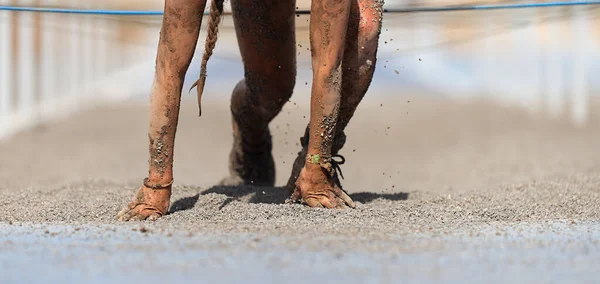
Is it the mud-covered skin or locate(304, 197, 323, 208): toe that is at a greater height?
the mud-covered skin

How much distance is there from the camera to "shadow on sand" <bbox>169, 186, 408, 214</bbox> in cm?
485

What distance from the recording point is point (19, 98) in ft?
41.1

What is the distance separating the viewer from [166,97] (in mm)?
4344

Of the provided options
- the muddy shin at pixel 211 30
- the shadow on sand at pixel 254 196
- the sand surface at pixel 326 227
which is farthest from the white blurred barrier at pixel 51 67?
the muddy shin at pixel 211 30

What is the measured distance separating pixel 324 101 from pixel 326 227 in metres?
0.72

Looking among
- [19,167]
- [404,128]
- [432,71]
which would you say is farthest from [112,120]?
[432,71]

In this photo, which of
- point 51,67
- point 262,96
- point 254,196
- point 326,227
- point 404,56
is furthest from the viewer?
point 404,56

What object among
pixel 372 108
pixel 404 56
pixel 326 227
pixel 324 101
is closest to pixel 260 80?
pixel 324 101

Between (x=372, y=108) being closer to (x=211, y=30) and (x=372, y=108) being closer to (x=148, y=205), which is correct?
(x=211, y=30)

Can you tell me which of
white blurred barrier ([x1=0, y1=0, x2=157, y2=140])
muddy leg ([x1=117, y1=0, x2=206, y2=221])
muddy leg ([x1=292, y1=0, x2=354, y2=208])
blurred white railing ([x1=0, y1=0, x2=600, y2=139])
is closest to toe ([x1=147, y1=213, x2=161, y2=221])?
muddy leg ([x1=117, y1=0, x2=206, y2=221])

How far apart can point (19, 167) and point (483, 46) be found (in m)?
14.2

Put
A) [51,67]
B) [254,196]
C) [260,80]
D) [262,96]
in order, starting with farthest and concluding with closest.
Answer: [51,67], [262,96], [260,80], [254,196]

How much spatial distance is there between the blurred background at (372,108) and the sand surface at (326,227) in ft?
0.32

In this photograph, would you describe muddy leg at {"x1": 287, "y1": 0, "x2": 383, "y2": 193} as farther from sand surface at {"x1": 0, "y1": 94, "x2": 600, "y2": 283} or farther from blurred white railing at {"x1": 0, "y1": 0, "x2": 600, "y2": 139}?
blurred white railing at {"x1": 0, "y1": 0, "x2": 600, "y2": 139}
